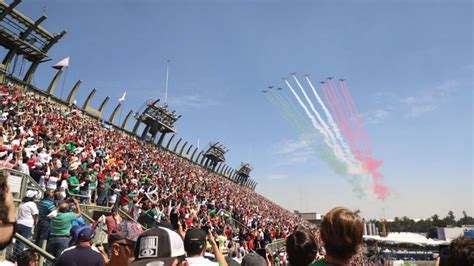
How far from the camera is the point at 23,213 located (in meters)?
6.84

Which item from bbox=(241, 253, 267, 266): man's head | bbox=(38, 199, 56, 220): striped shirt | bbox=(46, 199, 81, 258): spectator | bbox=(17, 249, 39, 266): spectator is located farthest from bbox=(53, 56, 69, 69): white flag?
bbox=(241, 253, 267, 266): man's head

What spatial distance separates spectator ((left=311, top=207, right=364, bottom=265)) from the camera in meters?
2.53

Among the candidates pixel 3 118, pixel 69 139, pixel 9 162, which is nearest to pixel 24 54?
pixel 69 139

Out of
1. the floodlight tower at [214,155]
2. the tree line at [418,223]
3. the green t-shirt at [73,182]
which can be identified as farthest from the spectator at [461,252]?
the tree line at [418,223]

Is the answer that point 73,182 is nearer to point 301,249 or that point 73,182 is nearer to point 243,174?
point 301,249

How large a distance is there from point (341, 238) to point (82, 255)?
9.62 ft

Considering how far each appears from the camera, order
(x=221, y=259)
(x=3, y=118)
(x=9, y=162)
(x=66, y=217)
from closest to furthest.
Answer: (x=221, y=259)
(x=66, y=217)
(x=9, y=162)
(x=3, y=118)

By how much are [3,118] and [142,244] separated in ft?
46.8

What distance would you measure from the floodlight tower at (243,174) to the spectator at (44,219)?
6550 cm

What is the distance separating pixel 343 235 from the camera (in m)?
2.54

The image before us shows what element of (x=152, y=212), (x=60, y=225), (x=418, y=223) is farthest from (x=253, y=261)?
(x=418, y=223)

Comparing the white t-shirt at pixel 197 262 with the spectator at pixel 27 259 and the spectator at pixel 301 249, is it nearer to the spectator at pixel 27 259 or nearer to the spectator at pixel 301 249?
the spectator at pixel 301 249

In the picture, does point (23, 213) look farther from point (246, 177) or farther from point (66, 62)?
point (246, 177)

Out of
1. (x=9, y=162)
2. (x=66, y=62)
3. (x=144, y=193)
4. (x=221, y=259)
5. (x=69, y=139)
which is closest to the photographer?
(x=221, y=259)
